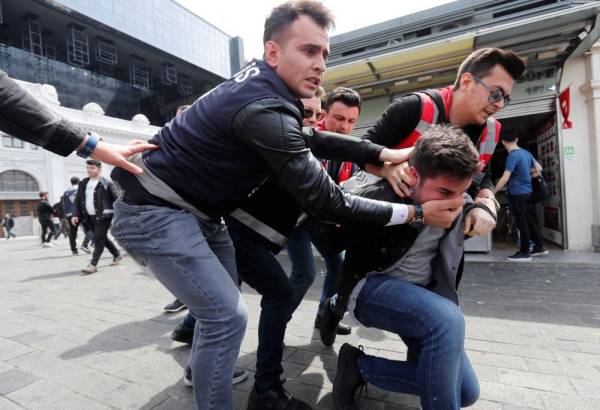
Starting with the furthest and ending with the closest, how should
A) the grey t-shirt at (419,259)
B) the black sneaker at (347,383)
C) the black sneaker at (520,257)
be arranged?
the black sneaker at (520,257) → the black sneaker at (347,383) → the grey t-shirt at (419,259)

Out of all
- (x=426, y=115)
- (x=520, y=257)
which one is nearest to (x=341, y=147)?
(x=426, y=115)

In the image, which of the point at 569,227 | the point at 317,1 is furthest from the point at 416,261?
the point at 569,227

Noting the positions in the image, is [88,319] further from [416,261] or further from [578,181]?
[578,181]

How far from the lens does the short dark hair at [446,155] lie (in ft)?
4.64

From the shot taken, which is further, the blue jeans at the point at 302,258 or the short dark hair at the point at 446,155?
the blue jeans at the point at 302,258

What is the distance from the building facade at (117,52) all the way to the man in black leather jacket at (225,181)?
130ft

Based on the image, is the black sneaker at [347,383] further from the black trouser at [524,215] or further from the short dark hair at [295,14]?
the black trouser at [524,215]

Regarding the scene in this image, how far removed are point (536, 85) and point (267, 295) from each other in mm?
7467

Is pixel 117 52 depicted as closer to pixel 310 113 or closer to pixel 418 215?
pixel 310 113

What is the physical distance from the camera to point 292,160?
4.32 ft

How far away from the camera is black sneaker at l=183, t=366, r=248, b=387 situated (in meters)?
2.11

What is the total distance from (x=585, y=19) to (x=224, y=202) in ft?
22.5

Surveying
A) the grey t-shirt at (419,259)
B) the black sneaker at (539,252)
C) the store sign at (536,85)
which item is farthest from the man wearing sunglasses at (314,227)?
the store sign at (536,85)

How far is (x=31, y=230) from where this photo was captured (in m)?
25.9
